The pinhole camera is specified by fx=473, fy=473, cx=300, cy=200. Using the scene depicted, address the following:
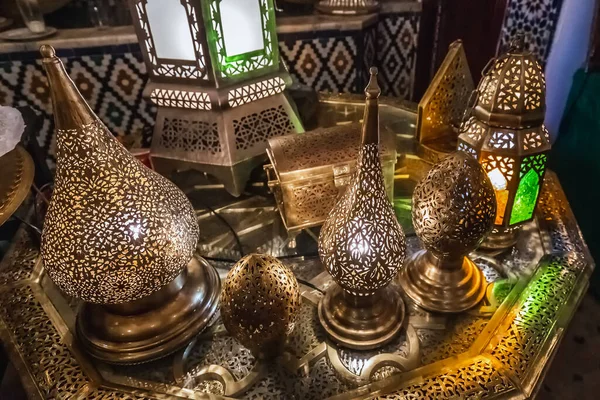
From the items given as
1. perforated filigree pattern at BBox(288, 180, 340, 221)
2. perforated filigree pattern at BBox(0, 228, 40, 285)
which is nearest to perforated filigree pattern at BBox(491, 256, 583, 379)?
perforated filigree pattern at BBox(288, 180, 340, 221)

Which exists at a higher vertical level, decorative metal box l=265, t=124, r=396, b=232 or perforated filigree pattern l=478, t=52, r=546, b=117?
perforated filigree pattern l=478, t=52, r=546, b=117

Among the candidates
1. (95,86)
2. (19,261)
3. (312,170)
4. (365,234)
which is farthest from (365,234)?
(95,86)

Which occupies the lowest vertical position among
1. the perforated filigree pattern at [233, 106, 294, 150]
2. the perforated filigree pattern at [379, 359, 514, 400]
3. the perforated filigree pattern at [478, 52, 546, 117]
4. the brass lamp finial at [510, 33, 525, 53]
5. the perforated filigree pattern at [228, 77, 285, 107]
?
the perforated filigree pattern at [379, 359, 514, 400]

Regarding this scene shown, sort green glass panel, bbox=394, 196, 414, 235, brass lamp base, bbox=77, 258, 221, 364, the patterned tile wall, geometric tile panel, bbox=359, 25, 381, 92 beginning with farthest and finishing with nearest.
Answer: geometric tile panel, bbox=359, 25, 381, 92
the patterned tile wall
green glass panel, bbox=394, 196, 414, 235
brass lamp base, bbox=77, 258, 221, 364

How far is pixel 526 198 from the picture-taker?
2.28ft

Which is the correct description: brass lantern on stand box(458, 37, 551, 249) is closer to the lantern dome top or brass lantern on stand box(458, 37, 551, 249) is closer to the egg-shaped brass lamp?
the lantern dome top

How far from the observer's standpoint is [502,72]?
2.04 ft

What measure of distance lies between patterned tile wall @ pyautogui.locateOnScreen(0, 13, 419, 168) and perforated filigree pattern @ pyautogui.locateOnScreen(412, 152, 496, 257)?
62 cm

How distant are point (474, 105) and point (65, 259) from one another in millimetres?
568

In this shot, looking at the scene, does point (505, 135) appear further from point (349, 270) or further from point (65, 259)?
point (65, 259)

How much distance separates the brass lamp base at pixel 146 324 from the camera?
1.93ft

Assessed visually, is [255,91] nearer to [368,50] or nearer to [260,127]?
[260,127]

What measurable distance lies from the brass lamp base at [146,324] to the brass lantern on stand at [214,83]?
0.83 feet

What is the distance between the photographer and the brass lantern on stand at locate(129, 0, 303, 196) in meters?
0.71
